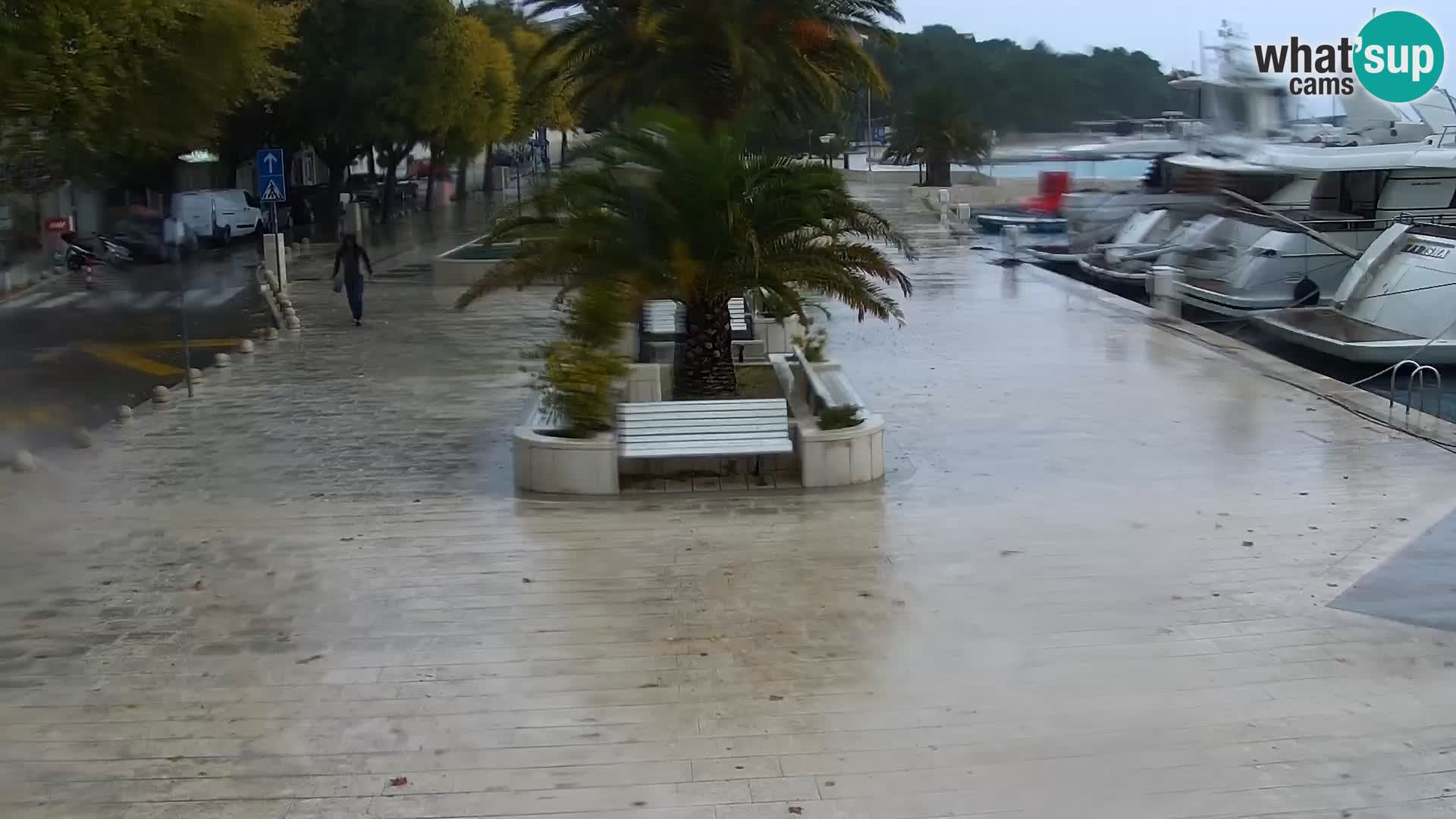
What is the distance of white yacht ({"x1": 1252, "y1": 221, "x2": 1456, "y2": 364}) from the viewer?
62.8 feet

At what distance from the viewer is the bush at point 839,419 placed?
428 inches

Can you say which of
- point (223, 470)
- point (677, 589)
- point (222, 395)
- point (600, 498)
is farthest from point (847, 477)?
point (222, 395)

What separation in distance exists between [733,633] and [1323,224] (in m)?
21.3

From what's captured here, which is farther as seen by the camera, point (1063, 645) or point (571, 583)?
point (571, 583)

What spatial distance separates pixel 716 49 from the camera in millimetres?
20641

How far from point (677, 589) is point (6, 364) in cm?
1350

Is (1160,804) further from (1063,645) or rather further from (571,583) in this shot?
(571,583)

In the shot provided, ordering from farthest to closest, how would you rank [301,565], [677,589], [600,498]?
[600,498]
[301,565]
[677,589]

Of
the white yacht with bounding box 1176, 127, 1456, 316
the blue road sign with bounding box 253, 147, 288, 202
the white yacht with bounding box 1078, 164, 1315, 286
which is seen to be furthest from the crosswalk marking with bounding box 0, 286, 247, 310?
the white yacht with bounding box 1078, 164, 1315, 286

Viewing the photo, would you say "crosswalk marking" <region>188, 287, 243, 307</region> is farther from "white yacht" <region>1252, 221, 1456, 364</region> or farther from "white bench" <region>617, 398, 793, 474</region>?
"white yacht" <region>1252, 221, 1456, 364</region>

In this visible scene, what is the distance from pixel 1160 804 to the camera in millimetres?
5504

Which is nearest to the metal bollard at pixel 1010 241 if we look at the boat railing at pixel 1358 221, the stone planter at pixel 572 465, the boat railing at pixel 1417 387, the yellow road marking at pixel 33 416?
the boat railing at pixel 1358 221

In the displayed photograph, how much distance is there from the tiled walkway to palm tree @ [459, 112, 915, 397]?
158 centimetres

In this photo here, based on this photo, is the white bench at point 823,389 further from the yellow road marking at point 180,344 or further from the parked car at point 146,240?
the parked car at point 146,240
